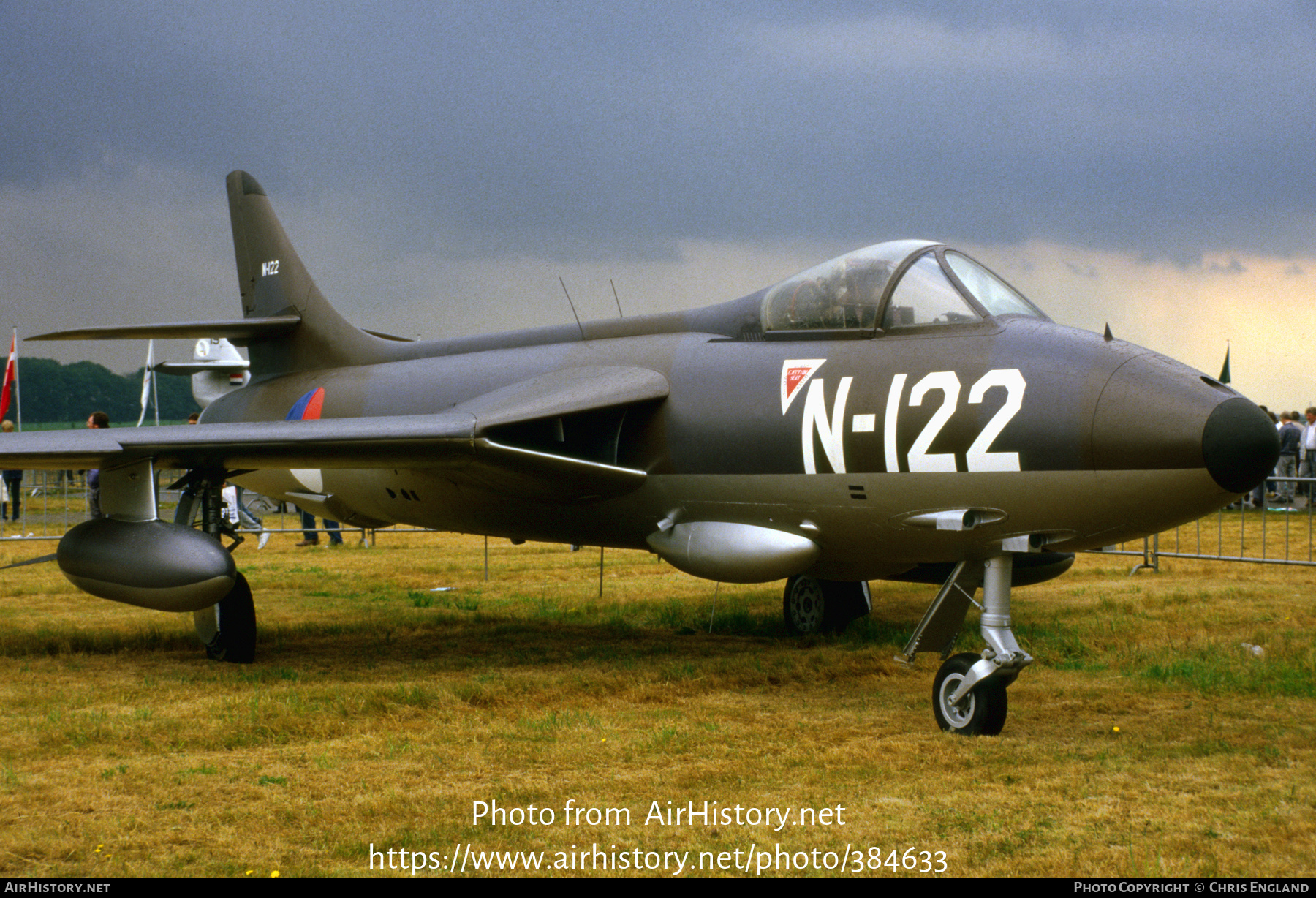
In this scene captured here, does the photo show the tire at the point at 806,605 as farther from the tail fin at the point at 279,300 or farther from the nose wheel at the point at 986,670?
the tail fin at the point at 279,300

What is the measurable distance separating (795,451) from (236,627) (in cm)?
444

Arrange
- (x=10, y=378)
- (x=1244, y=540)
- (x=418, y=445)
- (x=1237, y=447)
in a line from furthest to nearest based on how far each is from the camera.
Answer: (x=10, y=378) < (x=1244, y=540) < (x=418, y=445) < (x=1237, y=447)

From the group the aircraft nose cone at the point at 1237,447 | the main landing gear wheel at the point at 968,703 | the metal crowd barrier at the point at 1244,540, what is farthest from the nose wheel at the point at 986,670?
the metal crowd barrier at the point at 1244,540

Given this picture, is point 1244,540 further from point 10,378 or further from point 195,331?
point 10,378

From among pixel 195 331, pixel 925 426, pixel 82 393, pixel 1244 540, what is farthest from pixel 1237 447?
pixel 82 393

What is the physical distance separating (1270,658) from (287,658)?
7.28 meters

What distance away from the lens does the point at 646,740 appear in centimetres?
597

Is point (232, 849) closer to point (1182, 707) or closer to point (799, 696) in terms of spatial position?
point (799, 696)

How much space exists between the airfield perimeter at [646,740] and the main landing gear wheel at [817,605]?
240 millimetres

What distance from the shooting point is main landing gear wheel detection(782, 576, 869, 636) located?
9.91 metres

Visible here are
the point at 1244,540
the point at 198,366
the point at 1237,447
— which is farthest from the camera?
the point at 1244,540

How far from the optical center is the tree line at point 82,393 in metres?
67.5

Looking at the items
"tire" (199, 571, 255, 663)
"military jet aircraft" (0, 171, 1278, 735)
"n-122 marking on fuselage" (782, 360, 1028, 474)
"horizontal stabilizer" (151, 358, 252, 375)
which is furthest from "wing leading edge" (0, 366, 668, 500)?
"horizontal stabilizer" (151, 358, 252, 375)
